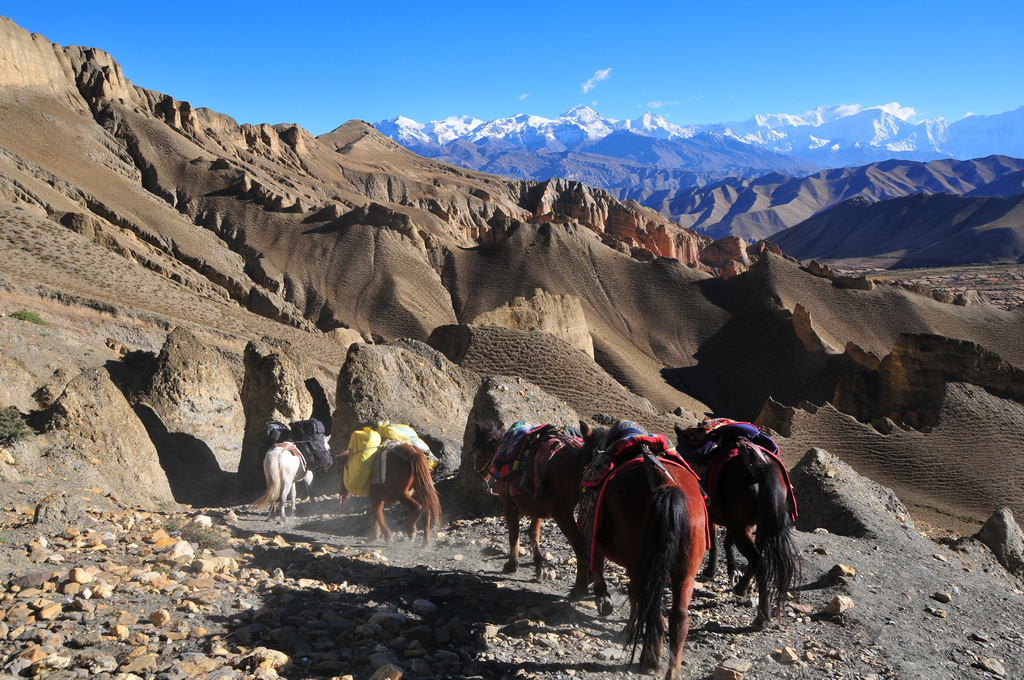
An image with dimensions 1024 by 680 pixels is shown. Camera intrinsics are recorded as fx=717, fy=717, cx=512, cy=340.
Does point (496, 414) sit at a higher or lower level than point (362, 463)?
higher

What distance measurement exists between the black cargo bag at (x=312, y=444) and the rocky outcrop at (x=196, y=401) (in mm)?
2817

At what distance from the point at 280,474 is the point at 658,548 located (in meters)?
7.18

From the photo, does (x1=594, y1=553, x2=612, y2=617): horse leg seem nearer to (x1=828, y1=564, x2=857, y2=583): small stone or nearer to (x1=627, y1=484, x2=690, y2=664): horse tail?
(x1=627, y1=484, x2=690, y2=664): horse tail

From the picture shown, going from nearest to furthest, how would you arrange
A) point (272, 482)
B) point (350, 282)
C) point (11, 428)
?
point (11, 428), point (272, 482), point (350, 282)

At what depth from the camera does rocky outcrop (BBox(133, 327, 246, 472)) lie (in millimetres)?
13359

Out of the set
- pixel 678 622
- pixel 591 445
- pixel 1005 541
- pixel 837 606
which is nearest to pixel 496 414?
pixel 591 445

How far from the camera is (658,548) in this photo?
4.63 metres

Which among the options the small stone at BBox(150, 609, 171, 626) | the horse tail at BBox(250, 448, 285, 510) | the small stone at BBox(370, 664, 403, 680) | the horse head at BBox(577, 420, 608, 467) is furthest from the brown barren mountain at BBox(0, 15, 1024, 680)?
the horse head at BBox(577, 420, 608, 467)

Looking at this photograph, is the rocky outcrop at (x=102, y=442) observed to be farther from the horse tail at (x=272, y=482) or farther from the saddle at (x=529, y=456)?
the saddle at (x=529, y=456)

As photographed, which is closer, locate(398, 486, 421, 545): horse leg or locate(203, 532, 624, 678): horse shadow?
locate(203, 532, 624, 678): horse shadow

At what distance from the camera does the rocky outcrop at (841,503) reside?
9.90 meters

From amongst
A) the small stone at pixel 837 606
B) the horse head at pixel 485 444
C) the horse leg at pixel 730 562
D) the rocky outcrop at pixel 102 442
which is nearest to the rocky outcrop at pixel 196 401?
the rocky outcrop at pixel 102 442

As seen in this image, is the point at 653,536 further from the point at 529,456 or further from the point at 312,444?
the point at 312,444

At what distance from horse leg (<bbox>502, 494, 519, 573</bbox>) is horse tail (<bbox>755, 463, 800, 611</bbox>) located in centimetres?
234
